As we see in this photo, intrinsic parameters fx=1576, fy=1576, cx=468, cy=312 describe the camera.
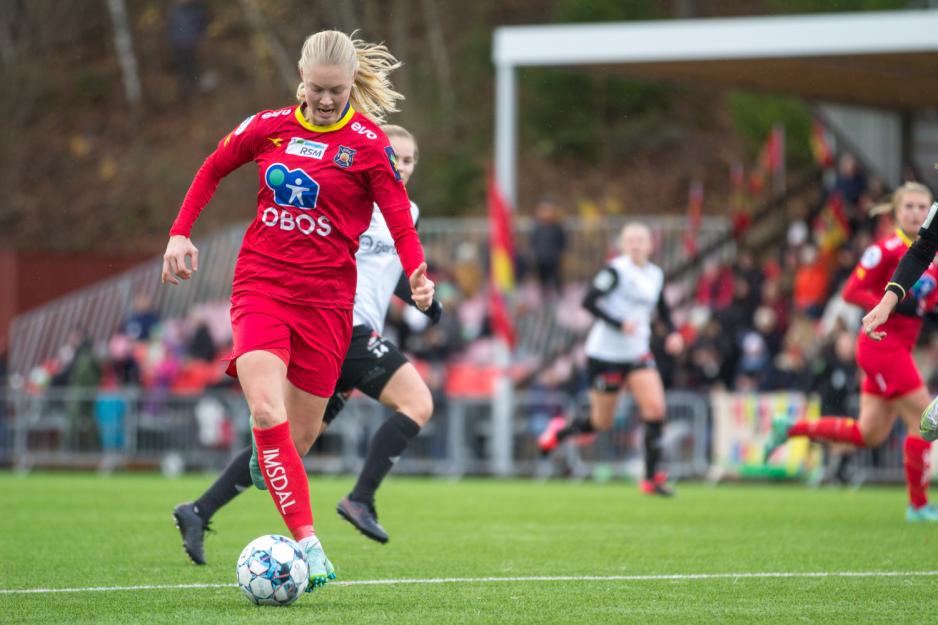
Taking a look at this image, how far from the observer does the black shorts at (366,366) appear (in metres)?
8.39

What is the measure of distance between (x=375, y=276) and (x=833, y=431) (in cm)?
374

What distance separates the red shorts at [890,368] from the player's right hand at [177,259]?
5.02 meters

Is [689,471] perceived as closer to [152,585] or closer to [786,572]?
[786,572]

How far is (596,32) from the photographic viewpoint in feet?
62.4

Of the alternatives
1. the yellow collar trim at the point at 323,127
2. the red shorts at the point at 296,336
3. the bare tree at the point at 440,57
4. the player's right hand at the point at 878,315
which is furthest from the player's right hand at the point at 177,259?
the bare tree at the point at 440,57

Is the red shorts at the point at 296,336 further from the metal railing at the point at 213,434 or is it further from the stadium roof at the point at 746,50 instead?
the stadium roof at the point at 746,50

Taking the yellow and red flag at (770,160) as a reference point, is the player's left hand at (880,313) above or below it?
below

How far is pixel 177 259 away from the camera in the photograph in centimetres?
650

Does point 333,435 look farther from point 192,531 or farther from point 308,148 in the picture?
point 308,148

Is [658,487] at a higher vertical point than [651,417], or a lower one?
lower

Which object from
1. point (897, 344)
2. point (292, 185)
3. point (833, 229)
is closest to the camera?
point (292, 185)

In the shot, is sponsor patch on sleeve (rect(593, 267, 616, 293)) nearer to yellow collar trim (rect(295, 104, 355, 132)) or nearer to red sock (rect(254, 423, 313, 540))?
yellow collar trim (rect(295, 104, 355, 132))

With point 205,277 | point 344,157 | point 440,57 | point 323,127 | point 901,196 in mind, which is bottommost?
point 344,157

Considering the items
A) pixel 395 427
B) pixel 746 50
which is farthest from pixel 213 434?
pixel 395 427
